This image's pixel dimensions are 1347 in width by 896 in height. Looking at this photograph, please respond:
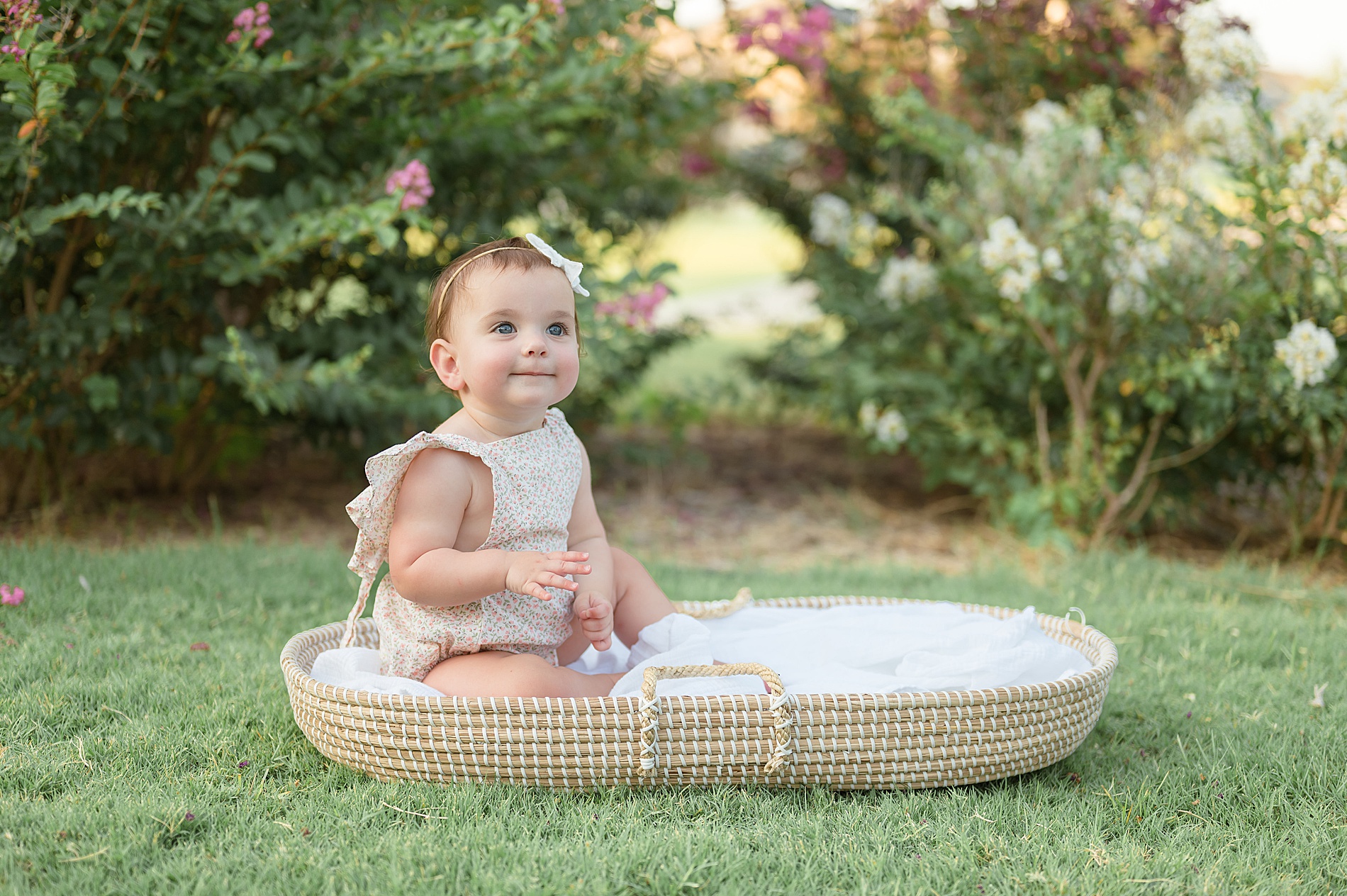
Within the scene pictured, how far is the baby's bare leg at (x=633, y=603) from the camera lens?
93.0 inches

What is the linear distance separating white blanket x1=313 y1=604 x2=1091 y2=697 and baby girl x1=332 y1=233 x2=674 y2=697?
0.36ft

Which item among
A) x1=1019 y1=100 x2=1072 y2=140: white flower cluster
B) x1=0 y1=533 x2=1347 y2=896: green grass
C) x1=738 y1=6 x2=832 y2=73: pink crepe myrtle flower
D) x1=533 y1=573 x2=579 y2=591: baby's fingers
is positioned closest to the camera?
x1=0 y1=533 x2=1347 y2=896: green grass

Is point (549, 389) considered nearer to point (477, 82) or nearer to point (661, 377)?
point (477, 82)

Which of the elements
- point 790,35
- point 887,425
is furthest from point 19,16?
point 887,425

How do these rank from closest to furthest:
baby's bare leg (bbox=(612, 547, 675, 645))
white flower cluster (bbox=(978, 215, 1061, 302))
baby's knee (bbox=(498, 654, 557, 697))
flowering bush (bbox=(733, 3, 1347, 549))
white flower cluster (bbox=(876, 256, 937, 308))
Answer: baby's knee (bbox=(498, 654, 557, 697))
baby's bare leg (bbox=(612, 547, 675, 645))
flowering bush (bbox=(733, 3, 1347, 549))
white flower cluster (bbox=(978, 215, 1061, 302))
white flower cluster (bbox=(876, 256, 937, 308))

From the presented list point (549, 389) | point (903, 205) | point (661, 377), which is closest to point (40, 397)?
point (549, 389)

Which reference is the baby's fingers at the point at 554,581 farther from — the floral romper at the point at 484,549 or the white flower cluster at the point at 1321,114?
the white flower cluster at the point at 1321,114

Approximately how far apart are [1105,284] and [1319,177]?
690mm

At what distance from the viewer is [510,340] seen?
205 cm

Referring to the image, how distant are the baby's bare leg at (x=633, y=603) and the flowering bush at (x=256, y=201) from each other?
1.14 meters

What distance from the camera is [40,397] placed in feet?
10.8

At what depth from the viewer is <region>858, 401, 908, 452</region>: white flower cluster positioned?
4246 mm

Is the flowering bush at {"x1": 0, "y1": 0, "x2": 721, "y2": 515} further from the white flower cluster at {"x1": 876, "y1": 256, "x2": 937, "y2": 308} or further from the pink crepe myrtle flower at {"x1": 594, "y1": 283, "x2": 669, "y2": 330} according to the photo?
the white flower cluster at {"x1": 876, "y1": 256, "x2": 937, "y2": 308}

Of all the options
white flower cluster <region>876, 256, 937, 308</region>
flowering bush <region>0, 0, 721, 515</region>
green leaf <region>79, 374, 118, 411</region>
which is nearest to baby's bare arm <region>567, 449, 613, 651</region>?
flowering bush <region>0, 0, 721, 515</region>
